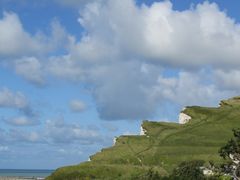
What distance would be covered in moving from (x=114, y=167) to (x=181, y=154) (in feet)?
68.5

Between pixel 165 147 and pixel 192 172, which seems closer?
pixel 192 172

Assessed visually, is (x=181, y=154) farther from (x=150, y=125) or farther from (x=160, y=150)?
(x=150, y=125)

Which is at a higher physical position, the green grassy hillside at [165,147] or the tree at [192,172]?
the green grassy hillside at [165,147]

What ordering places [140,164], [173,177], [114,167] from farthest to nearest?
[140,164] → [114,167] → [173,177]

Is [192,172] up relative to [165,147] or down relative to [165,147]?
down

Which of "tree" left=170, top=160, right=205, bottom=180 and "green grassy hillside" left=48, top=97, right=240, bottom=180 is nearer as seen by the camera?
"tree" left=170, top=160, right=205, bottom=180

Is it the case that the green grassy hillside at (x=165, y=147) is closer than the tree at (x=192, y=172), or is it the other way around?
the tree at (x=192, y=172)

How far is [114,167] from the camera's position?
135125 mm

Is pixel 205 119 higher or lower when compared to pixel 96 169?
higher

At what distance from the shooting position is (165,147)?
155125 millimetres

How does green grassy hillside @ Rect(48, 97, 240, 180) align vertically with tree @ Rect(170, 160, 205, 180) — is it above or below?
above

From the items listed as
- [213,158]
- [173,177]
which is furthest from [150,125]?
[173,177]

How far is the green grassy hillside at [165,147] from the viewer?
136250mm

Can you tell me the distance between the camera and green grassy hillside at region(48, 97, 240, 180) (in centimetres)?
13625
